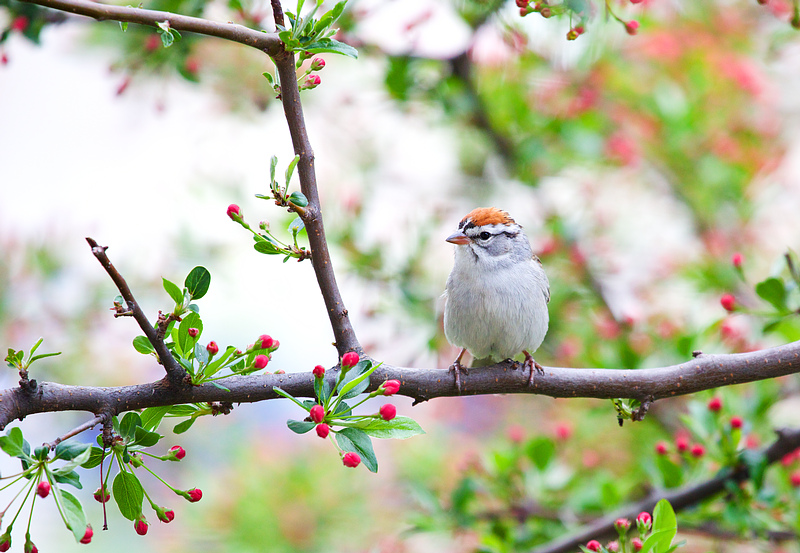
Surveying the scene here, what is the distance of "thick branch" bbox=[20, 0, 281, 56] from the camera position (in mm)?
1212

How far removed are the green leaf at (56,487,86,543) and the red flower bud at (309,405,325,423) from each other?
43cm

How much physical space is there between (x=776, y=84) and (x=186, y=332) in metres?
4.21

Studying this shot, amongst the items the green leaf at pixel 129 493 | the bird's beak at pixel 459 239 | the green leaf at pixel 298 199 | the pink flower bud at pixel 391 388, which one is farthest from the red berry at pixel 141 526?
the bird's beak at pixel 459 239

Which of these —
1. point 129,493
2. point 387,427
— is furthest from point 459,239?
point 129,493

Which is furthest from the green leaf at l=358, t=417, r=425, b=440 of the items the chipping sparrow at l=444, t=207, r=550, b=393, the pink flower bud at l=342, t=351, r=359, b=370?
the chipping sparrow at l=444, t=207, r=550, b=393

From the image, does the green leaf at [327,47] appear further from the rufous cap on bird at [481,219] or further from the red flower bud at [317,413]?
the rufous cap on bird at [481,219]

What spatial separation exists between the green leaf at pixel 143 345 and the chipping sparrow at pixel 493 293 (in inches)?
44.4

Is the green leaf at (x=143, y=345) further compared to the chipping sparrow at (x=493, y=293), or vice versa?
the chipping sparrow at (x=493, y=293)

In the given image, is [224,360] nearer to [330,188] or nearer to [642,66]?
[330,188]

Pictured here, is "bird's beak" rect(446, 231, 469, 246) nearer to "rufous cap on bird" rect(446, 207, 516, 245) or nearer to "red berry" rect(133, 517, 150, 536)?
"rufous cap on bird" rect(446, 207, 516, 245)

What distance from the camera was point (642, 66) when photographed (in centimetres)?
414

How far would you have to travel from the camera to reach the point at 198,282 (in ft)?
4.50

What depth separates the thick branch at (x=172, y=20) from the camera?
3.98ft

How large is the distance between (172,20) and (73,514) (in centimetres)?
91
